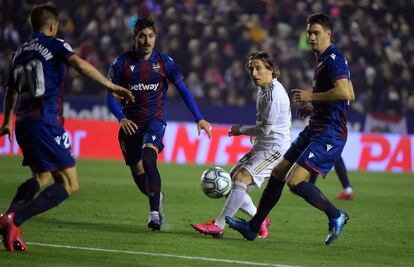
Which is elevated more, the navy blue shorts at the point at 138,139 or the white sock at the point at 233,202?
the navy blue shorts at the point at 138,139

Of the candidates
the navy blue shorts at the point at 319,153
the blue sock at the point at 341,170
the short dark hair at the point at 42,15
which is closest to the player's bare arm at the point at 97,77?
the short dark hair at the point at 42,15

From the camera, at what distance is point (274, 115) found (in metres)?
9.50

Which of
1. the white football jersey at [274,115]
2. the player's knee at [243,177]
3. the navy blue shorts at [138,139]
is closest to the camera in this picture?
the white football jersey at [274,115]

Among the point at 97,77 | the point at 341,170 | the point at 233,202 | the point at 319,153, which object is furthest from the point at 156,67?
the point at 341,170

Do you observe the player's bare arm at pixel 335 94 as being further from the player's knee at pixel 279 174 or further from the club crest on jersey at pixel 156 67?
the club crest on jersey at pixel 156 67

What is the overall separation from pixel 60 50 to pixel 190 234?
2.75 m

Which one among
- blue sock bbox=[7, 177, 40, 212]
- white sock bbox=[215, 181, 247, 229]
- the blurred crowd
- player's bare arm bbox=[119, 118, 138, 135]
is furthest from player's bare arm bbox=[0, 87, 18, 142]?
the blurred crowd

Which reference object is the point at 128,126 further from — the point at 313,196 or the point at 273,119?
the point at 313,196

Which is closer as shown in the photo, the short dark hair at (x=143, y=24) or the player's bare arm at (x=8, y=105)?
the player's bare arm at (x=8, y=105)

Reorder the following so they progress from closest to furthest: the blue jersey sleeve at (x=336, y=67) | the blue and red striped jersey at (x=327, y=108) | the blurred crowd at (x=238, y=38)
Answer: the blue jersey sleeve at (x=336, y=67), the blue and red striped jersey at (x=327, y=108), the blurred crowd at (x=238, y=38)

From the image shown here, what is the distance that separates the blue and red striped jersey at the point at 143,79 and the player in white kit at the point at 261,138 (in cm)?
121

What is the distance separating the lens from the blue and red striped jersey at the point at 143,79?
10438mm

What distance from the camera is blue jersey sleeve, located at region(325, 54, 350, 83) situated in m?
8.62

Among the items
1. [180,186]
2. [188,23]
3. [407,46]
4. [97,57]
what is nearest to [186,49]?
[188,23]
